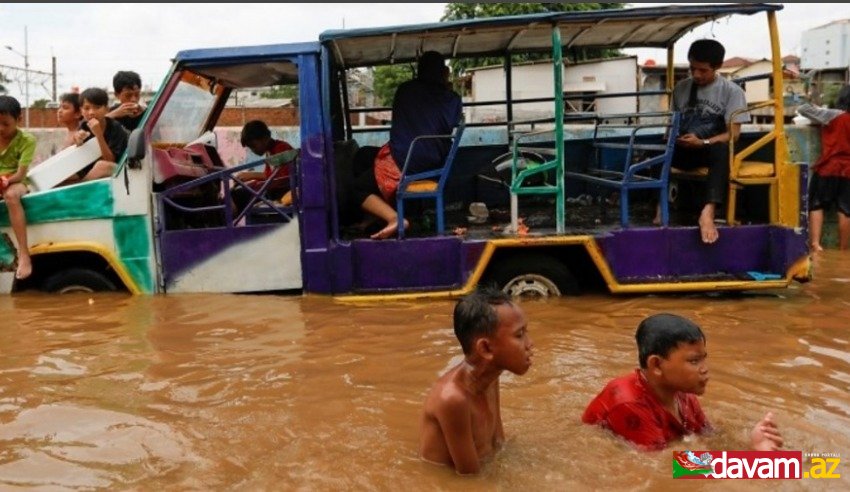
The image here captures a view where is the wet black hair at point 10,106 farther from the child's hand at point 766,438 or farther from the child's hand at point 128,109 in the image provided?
the child's hand at point 766,438

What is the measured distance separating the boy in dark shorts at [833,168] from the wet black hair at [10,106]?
7713 mm

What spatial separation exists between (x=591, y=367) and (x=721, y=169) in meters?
2.21

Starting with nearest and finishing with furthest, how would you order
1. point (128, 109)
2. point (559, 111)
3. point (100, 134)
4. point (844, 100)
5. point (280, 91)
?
1. point (559, 111)
2. point (100, 134)
3. point (128, 109)
4. point (844, 100)
5. point (280, 91)

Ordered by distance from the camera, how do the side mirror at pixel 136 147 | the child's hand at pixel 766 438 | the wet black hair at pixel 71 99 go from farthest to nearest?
A: the wet black hair at pixel 71 99, the side mirror at pixel 136 147, the child's hand at pixel 766 438

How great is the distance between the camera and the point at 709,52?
6062 millimetres

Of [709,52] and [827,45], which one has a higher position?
[827,45]

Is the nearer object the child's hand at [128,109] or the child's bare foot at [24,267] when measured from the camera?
the child's bare foot at [24,267]

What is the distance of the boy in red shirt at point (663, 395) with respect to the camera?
9.96ft

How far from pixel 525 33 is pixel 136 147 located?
3114mm

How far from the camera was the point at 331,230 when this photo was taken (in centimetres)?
596

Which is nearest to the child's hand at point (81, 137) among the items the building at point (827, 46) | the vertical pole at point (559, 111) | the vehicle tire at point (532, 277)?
the vehicle tire at point (532, 277)

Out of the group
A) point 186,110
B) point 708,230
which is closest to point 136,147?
point 186,110

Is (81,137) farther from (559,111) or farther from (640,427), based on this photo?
(640,427)

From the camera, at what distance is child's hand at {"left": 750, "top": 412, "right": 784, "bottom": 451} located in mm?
2986
